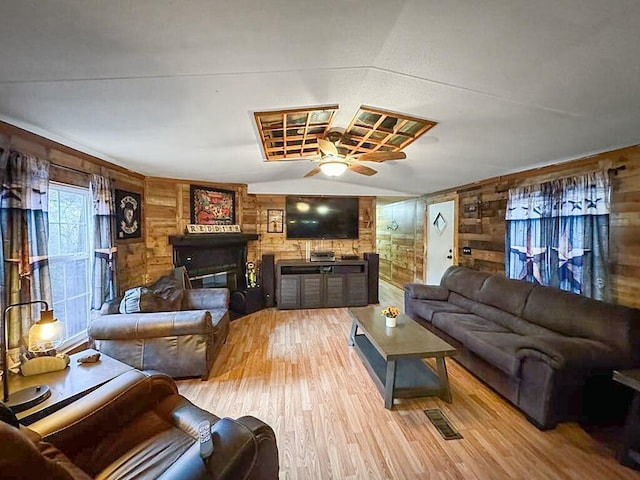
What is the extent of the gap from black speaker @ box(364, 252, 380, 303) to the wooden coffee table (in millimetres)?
2524

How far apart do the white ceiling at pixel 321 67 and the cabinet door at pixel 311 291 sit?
10.3 feet

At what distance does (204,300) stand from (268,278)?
6.11ft

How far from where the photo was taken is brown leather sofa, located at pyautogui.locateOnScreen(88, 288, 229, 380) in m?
2.73

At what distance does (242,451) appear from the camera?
1089 millimetres

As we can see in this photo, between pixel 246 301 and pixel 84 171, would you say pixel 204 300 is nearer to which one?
pixel 246 301

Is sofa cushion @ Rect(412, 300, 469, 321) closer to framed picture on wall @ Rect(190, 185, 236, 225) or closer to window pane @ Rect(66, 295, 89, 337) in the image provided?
framed picture on wall @ Rect(190, 185, 236, 225)

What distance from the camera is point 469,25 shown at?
1.36m

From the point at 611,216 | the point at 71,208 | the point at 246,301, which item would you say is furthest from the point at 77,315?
the point at 611,216

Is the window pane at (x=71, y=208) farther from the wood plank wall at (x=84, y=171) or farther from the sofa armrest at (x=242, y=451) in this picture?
the sofa armrest at (x=242, y=451)

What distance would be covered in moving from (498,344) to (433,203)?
372cm

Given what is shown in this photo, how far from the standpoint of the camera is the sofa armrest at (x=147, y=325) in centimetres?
271

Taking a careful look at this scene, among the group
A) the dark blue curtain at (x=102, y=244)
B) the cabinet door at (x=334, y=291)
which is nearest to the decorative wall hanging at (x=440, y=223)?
the cabinet door at (x=334, y=291)

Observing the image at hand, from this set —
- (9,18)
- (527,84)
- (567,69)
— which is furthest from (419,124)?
(9,18)

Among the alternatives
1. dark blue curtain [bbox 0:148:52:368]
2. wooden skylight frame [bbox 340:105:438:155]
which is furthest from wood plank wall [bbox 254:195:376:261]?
dark blue curtain [bbox 0:148:52:368]
